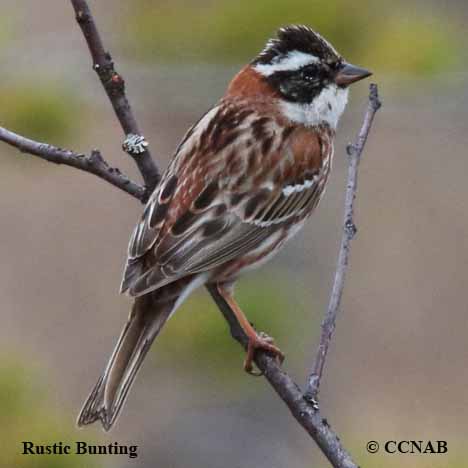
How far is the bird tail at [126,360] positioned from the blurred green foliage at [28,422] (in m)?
1.88

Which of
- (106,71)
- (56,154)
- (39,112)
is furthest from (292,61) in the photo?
(39,112)

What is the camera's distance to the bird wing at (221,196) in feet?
17.3

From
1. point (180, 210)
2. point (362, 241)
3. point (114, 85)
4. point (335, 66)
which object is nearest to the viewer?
point (114, 85)

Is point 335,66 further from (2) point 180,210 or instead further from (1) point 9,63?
(1) point 9,63

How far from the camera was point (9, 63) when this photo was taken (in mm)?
9586

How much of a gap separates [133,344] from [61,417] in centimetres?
265

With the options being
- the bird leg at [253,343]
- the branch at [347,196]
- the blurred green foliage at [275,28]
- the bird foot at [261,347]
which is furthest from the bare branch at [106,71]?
the blurred green foliage at [275,28]

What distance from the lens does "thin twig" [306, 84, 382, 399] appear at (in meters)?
4.42

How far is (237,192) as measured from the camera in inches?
217

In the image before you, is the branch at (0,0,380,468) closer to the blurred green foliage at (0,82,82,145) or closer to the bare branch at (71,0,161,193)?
the bare branch at (71,0,161,193)

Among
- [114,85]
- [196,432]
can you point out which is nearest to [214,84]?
[196,432]

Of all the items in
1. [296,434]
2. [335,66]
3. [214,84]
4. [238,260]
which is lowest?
[238,260]

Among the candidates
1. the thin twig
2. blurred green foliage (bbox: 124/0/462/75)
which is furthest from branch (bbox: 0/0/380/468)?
blurred green foliage (bbox: 124/0/462/75)

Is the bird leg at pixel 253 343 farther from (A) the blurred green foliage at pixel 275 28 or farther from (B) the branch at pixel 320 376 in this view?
(A) the blurred green foliage at pixel 275 28
